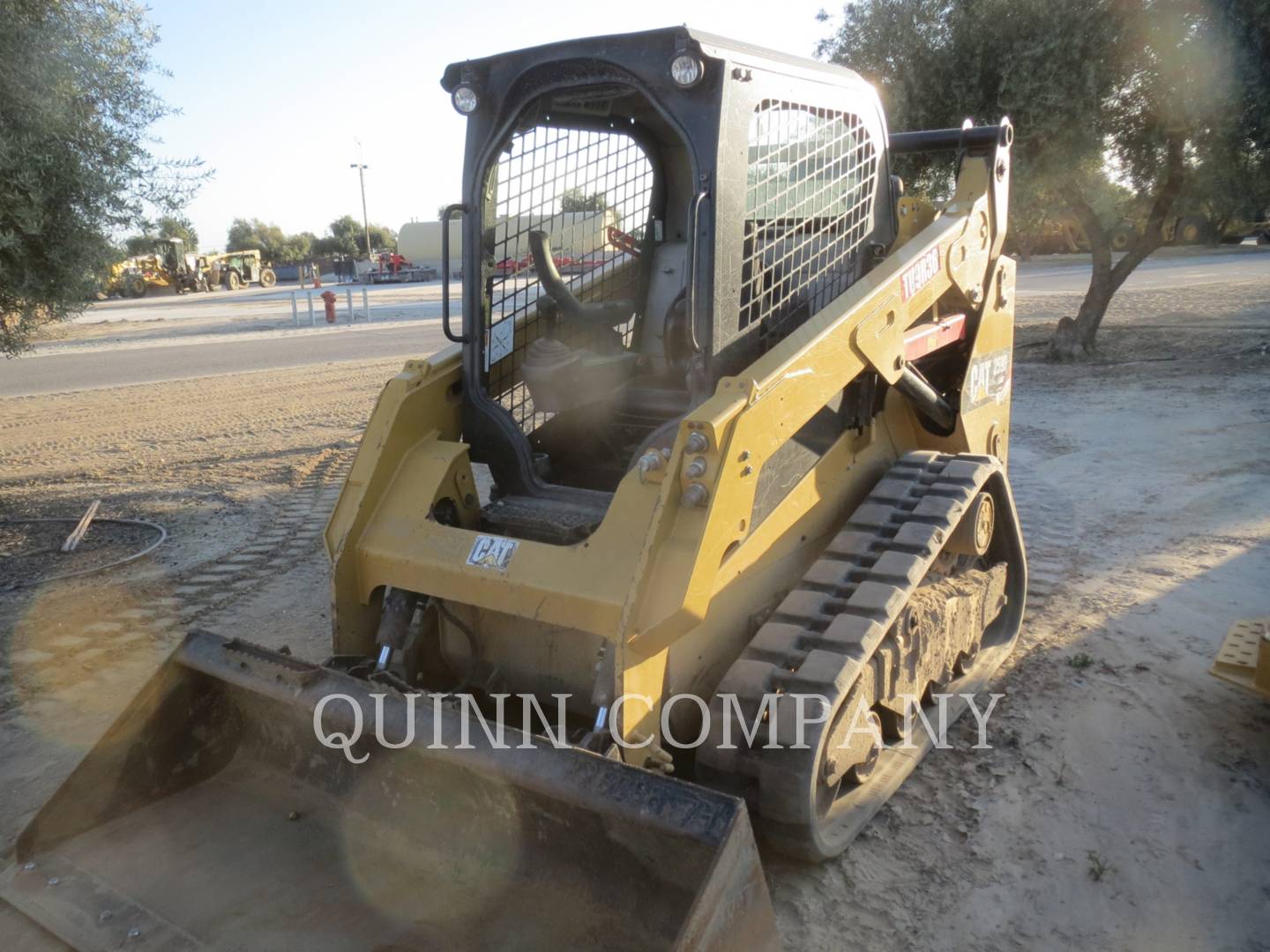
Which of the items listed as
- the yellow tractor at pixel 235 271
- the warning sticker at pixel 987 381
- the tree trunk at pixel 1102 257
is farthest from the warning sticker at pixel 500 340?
the yellow tractor at pixel 235 271

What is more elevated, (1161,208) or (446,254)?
(1161,208)

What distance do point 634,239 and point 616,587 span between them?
6.89 ft

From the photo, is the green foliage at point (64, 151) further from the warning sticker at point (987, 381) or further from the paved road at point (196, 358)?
the paved road at point (196, 358)

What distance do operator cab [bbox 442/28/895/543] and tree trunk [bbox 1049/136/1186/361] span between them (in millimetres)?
9840

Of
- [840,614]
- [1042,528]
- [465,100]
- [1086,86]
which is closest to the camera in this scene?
[840,614]

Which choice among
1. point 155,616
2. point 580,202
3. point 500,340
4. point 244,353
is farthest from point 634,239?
point 244,353

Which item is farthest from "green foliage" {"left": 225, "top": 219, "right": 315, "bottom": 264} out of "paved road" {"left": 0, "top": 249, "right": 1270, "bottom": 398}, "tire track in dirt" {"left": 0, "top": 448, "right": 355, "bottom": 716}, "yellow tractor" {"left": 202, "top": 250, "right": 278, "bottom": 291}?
"tire track in dirt" {"left": 0, "top": 448, "right": 355, "bottom": 716}

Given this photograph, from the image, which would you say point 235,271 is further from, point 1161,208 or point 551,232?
point 551,232

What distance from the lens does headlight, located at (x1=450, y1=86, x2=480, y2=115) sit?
3.96 meters

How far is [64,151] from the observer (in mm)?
6406

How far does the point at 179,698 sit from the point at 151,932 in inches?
34.0

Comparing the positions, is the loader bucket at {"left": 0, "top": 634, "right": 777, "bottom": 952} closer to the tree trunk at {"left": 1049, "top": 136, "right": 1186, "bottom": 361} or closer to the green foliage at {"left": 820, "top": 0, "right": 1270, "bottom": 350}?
the green foliage at {"left": 820, "top": 0, "right": 1270, "bottom": 350}

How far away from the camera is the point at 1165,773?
3961 mm

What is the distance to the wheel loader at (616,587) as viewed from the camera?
2.97m
